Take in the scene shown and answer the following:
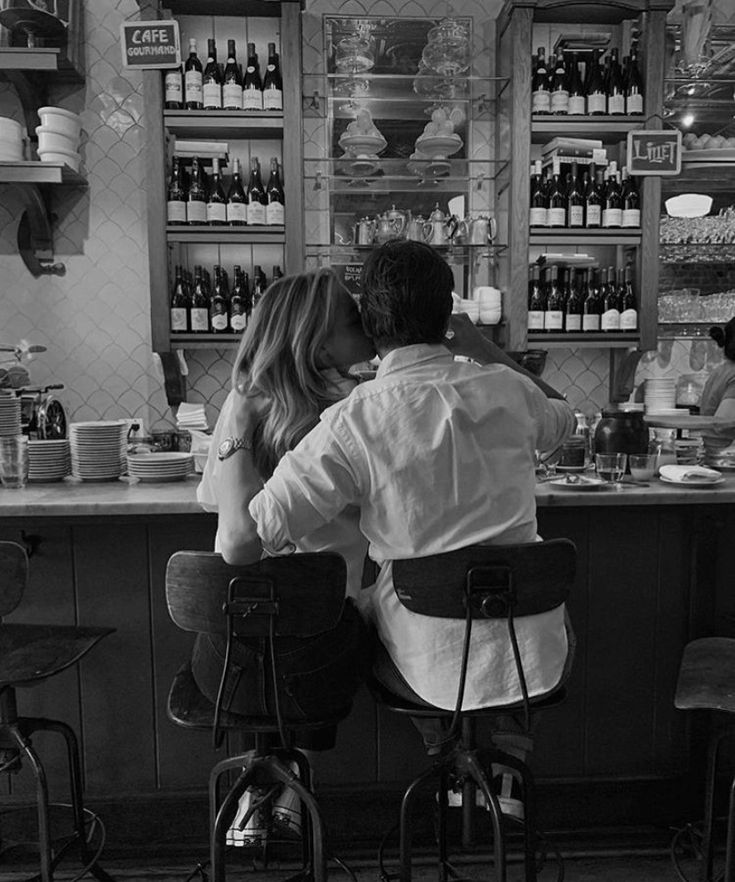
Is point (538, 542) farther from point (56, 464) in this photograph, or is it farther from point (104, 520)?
point (56, 464)

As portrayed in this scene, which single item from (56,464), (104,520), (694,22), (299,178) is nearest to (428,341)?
(104,520)

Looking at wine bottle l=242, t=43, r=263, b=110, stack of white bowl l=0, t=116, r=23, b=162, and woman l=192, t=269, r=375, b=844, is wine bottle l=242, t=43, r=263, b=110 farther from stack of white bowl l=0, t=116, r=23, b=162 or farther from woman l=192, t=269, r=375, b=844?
woman l=192, t=269, r=375, b=844

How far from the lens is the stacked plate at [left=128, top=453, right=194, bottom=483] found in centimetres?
236

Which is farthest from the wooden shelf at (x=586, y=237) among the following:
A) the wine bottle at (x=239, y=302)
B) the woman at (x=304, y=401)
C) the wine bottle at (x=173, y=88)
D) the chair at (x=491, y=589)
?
the chair at (x=491, y=589)

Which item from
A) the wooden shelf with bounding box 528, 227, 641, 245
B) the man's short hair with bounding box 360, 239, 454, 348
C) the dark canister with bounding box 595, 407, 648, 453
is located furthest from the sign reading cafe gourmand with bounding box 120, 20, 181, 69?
the man's short hair with bounding box 360, 239, 454, 348

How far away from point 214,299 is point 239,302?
0.12 meters

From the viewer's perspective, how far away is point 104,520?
2152 millimetres

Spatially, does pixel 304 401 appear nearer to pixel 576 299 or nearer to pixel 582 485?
pixel 582 485

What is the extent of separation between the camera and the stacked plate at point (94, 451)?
2.39m

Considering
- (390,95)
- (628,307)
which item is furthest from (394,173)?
(628,307)

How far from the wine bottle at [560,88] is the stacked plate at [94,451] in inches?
105

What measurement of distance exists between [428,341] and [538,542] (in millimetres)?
415

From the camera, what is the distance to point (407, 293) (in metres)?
1.48

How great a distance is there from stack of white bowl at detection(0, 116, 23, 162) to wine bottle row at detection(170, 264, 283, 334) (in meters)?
0.85
